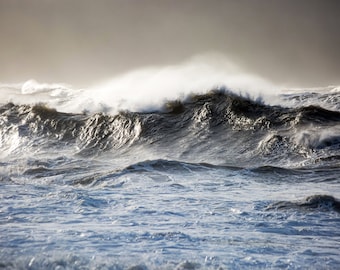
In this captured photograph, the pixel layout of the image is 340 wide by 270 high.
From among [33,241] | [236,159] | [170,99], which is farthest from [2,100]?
[33,241]

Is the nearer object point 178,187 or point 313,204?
point 313,204

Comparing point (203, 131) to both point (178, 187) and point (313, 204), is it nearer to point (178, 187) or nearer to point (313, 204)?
point (178, 187)

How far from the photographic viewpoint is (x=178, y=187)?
7.04 meters

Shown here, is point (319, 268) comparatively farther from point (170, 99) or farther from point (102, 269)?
point (170, 99)

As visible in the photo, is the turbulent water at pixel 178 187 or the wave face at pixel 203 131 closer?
the turbulent water at pixel 178 187

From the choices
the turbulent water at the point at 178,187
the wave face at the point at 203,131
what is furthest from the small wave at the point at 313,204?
the wave face at the point at 203,131

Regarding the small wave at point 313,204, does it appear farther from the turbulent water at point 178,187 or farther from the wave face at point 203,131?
the wave face at point 203,131

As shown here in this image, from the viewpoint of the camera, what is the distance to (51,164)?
31.8ft

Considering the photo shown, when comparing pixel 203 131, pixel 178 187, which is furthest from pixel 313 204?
pixel 203 131

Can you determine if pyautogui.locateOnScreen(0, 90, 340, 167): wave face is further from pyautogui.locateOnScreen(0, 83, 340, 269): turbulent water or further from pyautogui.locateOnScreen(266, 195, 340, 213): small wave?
pyautogui.locateOnScreen(266, 195, 340, 213): small wave

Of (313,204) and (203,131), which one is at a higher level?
(203,131)

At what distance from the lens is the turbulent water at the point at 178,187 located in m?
3.92

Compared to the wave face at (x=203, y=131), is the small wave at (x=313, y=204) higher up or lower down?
lower down

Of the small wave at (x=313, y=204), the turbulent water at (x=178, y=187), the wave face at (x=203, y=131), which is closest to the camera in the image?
the turbulent water at (x=178, y=187)
